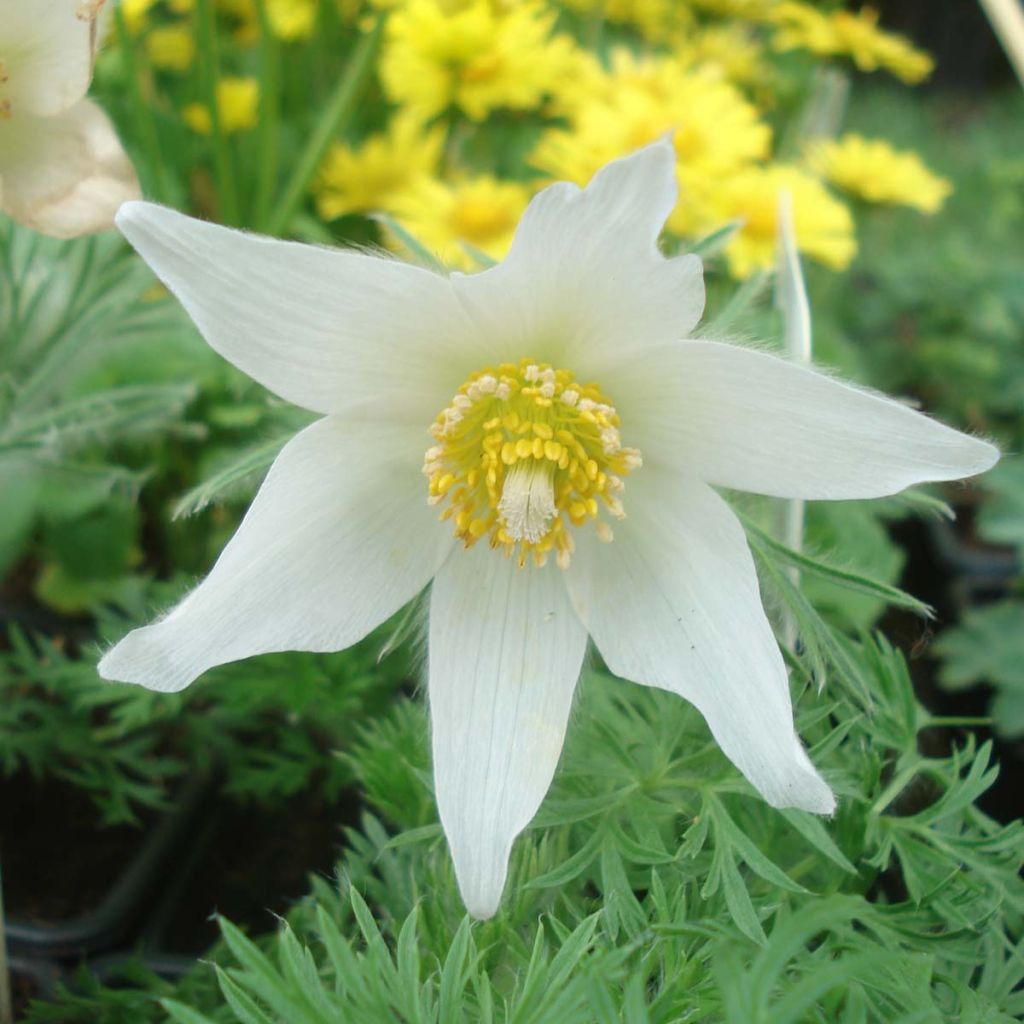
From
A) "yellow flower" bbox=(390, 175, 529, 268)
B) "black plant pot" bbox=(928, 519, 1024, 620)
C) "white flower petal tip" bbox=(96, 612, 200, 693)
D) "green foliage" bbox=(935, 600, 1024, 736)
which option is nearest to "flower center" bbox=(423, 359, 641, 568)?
"white flower petal tip" bbox=(96, 612, 200, 693)

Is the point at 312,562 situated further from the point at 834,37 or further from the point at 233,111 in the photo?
the point at 834,37

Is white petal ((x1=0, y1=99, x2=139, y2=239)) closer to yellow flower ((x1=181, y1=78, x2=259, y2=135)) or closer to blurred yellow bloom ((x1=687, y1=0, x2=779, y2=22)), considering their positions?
yellow flower ((x1=181, y1=78, x2=259, y2=135))

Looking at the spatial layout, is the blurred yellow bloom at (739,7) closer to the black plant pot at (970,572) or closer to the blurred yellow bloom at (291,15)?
the blurred yellow bloom at (291,15)

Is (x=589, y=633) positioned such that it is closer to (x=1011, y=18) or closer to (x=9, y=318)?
(x=9, y=318)

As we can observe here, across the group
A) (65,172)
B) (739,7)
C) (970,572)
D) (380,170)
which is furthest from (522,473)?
(739,7)

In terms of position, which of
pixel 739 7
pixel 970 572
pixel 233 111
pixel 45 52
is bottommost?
pixel 970 572

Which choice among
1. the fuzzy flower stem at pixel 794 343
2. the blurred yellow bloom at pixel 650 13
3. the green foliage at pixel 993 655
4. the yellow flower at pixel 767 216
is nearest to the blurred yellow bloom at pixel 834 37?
the blurred yellow bloom at pixel 650 13
